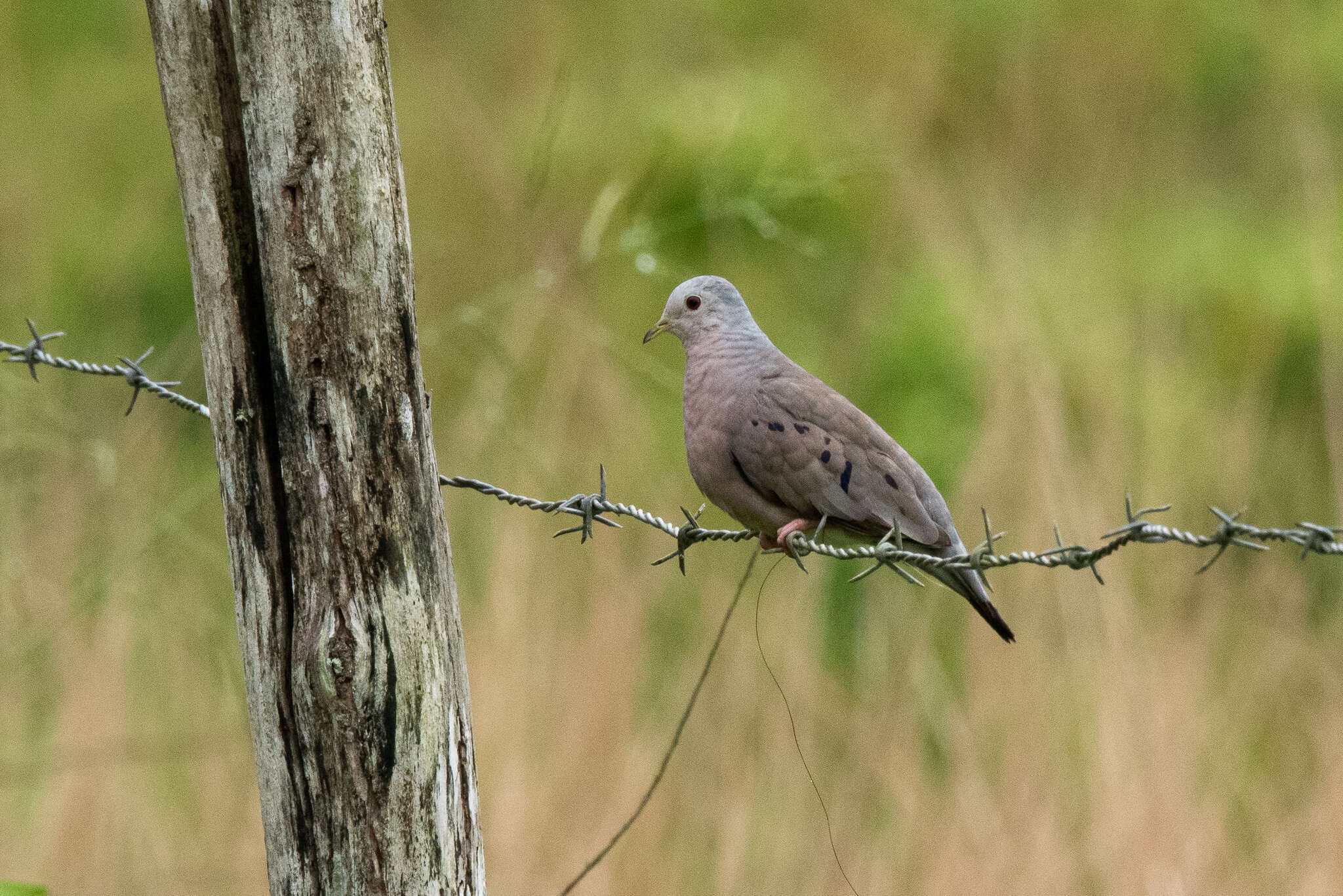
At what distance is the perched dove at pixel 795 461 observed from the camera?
3.05m

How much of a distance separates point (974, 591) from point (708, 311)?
3.30ft

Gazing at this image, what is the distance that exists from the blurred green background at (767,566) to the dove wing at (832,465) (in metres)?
0.91

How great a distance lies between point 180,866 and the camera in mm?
4328

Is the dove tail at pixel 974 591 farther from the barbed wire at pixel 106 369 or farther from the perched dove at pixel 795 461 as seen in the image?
the barbed wire at pixel 106 369

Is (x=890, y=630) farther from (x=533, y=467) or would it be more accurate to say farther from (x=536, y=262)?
(x=536, y=262)

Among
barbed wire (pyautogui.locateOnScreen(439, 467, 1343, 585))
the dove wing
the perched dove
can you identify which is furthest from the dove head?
barbed wire (pyautogui.locateOnScreen(439, 467, 1343, 585))

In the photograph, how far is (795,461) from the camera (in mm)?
3072

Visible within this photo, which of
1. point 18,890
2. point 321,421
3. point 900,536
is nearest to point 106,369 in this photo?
point 321,421

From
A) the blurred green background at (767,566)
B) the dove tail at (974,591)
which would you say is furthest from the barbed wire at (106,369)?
the dove tail at (974,591)

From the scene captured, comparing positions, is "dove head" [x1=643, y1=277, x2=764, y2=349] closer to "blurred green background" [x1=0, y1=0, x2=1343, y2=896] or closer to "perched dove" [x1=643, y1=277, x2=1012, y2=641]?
"perched dove" [x1=643, y1=277, x2=1012, y2=641]

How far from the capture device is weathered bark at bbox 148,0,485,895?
2117mm

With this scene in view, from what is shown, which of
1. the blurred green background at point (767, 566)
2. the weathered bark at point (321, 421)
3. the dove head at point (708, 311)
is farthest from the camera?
the blurred green background at point (767, 566)

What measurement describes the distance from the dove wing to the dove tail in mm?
83

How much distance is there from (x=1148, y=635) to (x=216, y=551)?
3461 millimetres
